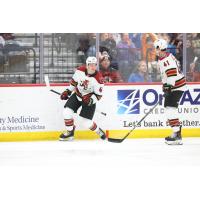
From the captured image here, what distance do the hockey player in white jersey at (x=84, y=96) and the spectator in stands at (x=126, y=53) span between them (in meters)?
1.25

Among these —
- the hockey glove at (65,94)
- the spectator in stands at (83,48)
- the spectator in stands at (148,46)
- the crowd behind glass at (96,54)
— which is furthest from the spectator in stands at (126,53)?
the hockey glove at (65,94)

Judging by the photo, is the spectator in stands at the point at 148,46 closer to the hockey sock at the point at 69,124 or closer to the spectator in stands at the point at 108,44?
the spectator in stands at the point at 108,44

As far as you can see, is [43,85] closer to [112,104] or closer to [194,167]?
[112,104]

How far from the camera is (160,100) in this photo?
7066mm

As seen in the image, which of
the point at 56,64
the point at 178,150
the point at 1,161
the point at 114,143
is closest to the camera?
the point at 1,161

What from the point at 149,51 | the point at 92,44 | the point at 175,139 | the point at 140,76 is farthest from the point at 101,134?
the point at 149,51

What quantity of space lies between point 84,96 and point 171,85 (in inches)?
41.0

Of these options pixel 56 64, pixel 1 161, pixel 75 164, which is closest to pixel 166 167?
pixel 75 164

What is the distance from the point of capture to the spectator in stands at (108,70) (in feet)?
25.1

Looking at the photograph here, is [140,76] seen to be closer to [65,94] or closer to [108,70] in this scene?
[108,70]

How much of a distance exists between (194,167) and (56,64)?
305 cm

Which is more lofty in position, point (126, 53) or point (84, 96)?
A: point (126, 53)

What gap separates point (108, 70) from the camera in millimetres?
7719

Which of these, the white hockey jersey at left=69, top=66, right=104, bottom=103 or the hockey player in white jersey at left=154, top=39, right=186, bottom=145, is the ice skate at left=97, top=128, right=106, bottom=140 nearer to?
the white hockey jersey at left=69, top=66, right=104, bottom=103
